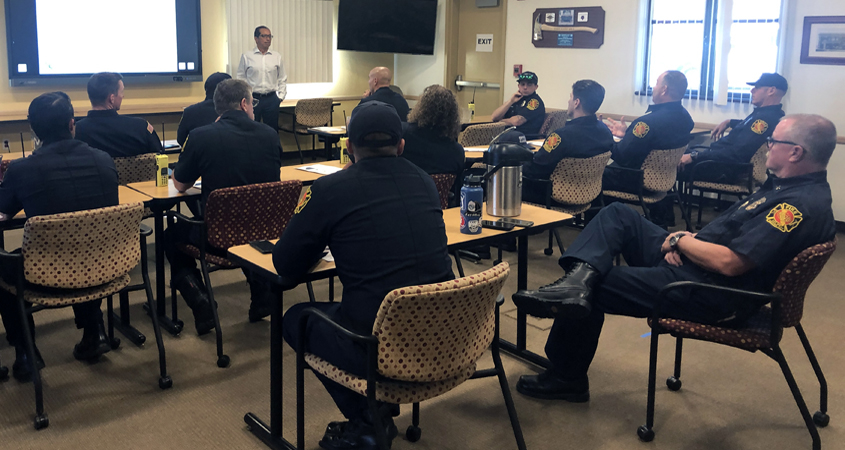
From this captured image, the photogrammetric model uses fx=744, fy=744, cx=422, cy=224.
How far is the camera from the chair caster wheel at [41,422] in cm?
263

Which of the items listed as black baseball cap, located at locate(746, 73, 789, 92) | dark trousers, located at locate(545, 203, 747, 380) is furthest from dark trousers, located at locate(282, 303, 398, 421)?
black baseball cap, located at locate(746, 73, 789, 92)

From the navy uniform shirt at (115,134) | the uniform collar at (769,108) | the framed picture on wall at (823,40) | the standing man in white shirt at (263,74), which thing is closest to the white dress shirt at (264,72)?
the standing man in white shirt at (263,74)

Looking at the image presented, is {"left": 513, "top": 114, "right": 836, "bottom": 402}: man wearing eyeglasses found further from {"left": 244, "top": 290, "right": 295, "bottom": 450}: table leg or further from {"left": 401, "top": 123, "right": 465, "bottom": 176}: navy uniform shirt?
{"left": 401, "top": 123, "right": 465, "bottom": 176}: navy uniform shirt

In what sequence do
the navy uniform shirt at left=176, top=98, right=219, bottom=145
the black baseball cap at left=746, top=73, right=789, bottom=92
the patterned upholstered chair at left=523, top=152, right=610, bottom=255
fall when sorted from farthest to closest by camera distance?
the black baseball cap at left=746, top=73, right=789, bottom=92, the navy uniform shirt at left=176, top=98, right=219, bottom=145, the patterned upholstered chair at left=523, top=152, right=610, bottom=255

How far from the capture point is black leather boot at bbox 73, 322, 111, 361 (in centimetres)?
321

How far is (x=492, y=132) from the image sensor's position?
5.75 metres

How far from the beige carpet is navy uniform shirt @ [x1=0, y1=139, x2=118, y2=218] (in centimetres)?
72

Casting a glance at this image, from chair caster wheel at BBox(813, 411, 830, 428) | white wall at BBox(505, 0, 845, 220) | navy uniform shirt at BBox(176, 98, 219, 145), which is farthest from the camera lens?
white wall at BBox(505, 0, 845, 220)

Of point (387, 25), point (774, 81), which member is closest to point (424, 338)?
point (774, 81)

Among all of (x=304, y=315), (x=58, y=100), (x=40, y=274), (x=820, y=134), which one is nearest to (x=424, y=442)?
(x=304, y=315)

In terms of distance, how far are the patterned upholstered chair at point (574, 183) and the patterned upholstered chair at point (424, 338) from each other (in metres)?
2.55

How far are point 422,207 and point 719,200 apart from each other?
5.13 metres

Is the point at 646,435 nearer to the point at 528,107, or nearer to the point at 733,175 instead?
the point at 733,175

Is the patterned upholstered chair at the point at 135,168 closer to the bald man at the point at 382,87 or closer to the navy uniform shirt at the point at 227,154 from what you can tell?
the navy uniform shirt at the point at 227,154
